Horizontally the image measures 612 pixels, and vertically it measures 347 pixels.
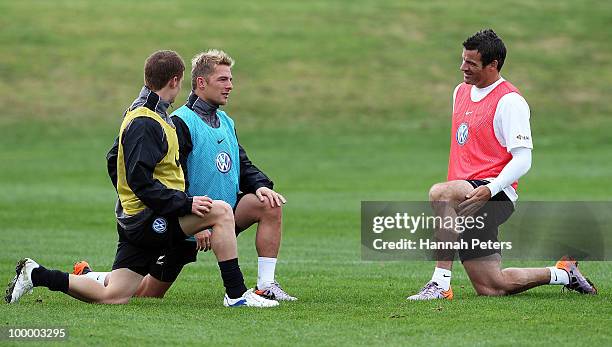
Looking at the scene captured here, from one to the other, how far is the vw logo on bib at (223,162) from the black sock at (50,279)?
1.56m

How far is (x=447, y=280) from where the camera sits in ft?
32.3

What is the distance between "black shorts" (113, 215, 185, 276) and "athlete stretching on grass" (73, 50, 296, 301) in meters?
0.24

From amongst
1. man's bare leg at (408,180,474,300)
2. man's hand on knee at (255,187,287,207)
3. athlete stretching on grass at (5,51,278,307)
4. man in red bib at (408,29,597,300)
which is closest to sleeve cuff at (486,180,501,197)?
man in red bib at (408,29,597,300)

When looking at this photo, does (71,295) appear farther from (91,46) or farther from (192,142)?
(91,46)

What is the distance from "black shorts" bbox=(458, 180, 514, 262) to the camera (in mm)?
9883

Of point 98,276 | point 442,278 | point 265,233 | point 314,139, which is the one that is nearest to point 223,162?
point 265,233

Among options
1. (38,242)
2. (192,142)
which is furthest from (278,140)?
(192,142)

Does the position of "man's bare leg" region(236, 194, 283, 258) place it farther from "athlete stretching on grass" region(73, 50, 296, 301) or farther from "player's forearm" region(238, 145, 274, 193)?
"player's forearm" region(238, 145, 274, 193)

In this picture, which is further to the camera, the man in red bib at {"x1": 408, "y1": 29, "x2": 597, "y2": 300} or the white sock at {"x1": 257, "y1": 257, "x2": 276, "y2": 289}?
the white sock at {"x1": 257, "y1": 257, "x2": 276, "y2": 289}

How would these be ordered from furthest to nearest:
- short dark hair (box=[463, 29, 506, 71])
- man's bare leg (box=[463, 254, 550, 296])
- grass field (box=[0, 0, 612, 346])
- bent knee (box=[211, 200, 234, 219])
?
short dark hair (box=[463, 29, 506, 71]) < man's bare leg (box=[463, 254, 550, 296]) < bent knee (box=[211, 200, 234, 219]) < grass field (box=[0, 0, 612, 346])

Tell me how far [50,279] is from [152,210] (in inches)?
38.5

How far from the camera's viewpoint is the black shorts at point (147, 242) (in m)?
9.24

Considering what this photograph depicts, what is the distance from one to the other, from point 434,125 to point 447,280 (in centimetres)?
2926

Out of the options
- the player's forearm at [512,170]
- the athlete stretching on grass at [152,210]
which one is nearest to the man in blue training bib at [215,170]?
the athlete stretching on grass at [152,210]
